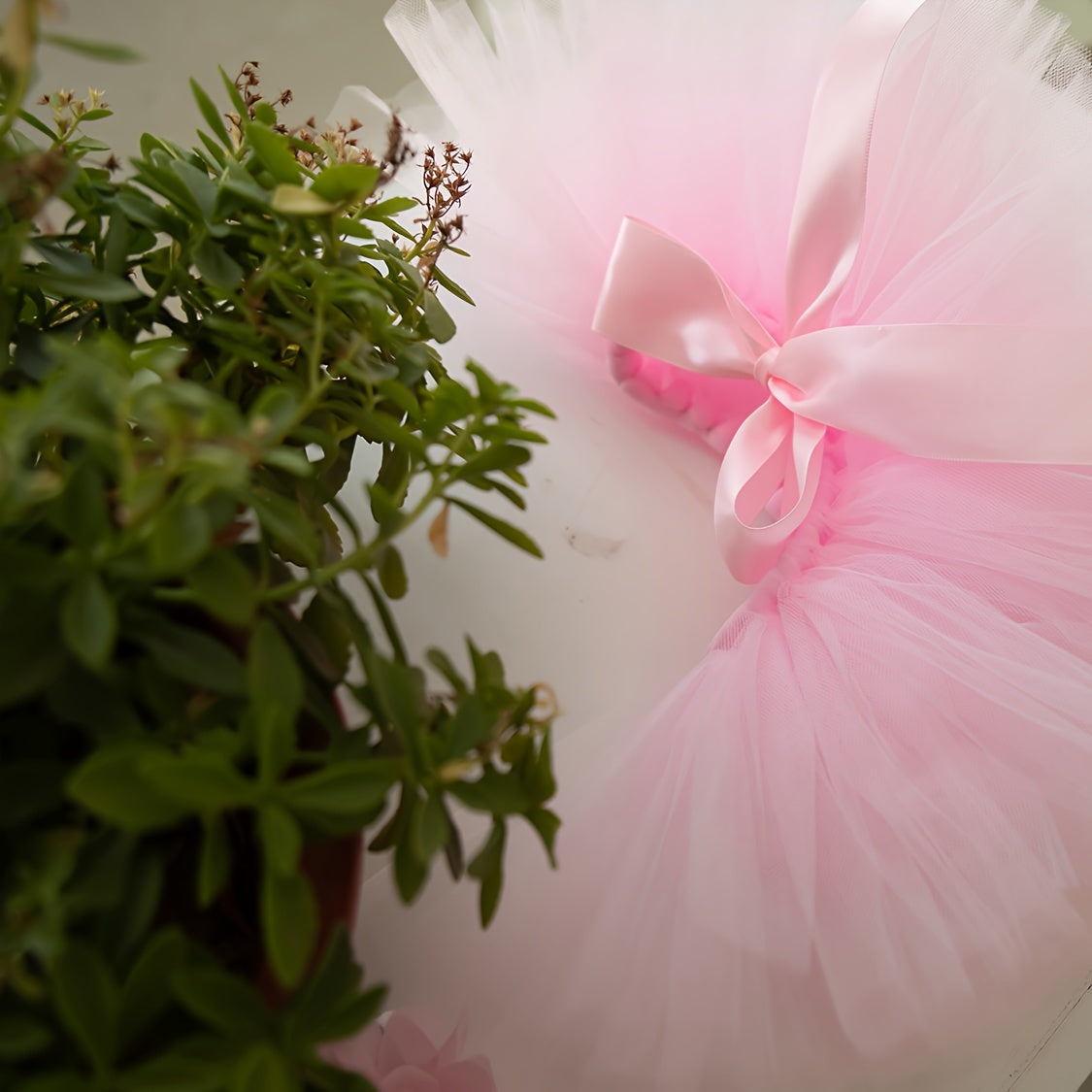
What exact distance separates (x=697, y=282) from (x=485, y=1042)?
43cm

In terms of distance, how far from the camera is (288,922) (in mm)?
→ 256

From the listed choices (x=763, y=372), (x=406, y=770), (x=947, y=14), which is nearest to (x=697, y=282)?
(x=763, y=372)

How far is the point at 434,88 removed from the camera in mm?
629

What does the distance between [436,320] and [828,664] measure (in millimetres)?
262

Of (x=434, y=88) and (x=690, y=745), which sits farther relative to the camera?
(x=434, y=88)

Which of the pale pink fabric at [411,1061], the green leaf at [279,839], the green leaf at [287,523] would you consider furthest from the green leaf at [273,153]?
the pale pink fabric at [411,1061]

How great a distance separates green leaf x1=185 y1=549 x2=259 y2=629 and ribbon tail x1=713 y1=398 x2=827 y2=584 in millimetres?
318

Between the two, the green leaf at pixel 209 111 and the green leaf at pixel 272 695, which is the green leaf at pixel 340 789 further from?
the green leaf at pixel 209 111

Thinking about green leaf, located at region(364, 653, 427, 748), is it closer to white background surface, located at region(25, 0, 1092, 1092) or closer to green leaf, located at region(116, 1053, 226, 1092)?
green leaf, located at region(116, 1053, 226, 1092)

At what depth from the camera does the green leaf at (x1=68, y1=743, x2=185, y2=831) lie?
0.79 ft

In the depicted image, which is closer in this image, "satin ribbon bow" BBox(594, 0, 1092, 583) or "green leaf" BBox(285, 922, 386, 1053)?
"green leaf" BBox(285, 922, 386, 1053)

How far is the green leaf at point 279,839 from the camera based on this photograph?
10.0 inches

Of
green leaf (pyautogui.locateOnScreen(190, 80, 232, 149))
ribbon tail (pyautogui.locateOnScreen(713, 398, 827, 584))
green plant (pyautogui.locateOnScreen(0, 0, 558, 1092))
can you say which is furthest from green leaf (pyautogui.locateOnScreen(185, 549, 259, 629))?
ribbon tail (pyautogui.locateOnScreen(713, 398, 827, 584))

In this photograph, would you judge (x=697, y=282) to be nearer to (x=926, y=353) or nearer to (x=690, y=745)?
(x=926, y=353)
